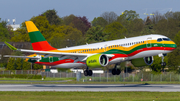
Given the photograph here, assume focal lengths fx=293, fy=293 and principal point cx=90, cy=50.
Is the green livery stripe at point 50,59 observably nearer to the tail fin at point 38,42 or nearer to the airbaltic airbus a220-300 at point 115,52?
the airbaltic airbus a220-300 at point 115,52

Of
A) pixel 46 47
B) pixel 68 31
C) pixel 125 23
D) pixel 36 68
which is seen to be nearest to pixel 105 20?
pixel 125 23

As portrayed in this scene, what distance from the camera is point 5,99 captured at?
33.9 m

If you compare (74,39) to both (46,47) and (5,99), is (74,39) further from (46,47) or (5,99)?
(5,99)

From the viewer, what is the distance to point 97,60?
46.7 metres

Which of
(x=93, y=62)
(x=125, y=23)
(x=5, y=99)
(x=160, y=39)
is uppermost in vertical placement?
(x=125, y=23)

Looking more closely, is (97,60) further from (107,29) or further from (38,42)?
(107,29)

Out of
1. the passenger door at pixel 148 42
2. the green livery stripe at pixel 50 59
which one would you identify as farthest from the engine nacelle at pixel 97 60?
the green livery stripe at pixel 50 59

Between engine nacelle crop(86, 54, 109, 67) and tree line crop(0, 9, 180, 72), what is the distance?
42.1 m

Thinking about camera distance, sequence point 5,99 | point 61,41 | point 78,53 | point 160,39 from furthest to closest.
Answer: point 61,41, point 78,53, point 160,39, point 5,99

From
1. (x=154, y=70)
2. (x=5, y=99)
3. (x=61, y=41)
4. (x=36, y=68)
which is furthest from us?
(x=61, y=41)

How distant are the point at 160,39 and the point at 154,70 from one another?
140 ft

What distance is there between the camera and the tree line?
392ft

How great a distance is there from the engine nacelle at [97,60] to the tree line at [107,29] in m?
42.1

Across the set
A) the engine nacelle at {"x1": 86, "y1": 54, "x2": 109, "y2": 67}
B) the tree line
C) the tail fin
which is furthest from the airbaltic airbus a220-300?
the tree line
